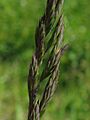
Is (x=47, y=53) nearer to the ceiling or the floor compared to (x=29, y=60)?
nearer to the ceiling

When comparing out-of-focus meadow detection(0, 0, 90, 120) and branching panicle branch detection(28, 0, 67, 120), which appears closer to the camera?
branching panicle branch detection(28, 0, 67, 120)

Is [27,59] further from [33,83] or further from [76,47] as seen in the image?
[33,83]

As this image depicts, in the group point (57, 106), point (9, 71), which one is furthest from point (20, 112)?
point (9, 71)

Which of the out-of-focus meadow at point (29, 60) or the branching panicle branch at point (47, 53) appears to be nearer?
the branching panicle branch at point (47, 53)

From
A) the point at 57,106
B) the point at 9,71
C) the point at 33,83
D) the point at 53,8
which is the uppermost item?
the point at 53,8

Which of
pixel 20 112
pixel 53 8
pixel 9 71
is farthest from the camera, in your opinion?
pixel 9 71

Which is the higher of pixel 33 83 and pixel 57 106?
pixel 33 83

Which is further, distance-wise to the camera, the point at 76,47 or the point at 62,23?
the point at 76,47

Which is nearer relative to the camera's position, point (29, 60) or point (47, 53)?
point (47, 53)
